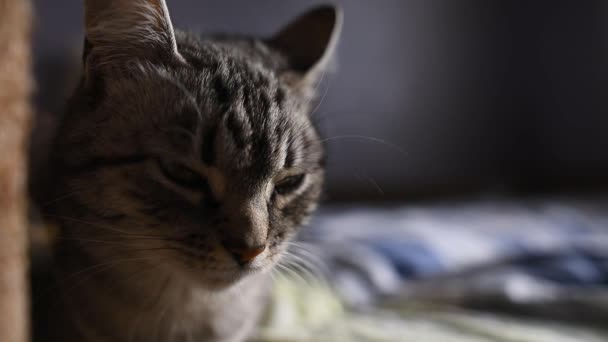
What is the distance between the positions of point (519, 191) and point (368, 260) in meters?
1.80

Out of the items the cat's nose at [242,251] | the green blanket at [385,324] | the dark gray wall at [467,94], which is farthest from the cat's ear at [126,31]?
the dark gray wall at [467,94]

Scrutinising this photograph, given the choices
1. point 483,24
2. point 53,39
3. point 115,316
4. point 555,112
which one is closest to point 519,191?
point 555,112

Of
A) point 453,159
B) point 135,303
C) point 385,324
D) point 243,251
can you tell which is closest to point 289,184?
point 243,251

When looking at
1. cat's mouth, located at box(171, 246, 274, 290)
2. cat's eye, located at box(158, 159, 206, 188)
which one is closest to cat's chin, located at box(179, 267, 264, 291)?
cat's mouth, located at box(171, 246, 274, 290)

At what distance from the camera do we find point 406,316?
1188mm

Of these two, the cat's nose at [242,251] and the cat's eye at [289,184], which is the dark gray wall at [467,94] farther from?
the cat's nose at [242,251]

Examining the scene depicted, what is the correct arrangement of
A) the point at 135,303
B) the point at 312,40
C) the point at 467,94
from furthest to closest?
the point at 467,94
the point at 312,40
the point at 135,303

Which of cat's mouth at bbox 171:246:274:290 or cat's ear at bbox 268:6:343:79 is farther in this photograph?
cat's ear at bbox 268:6:343:79

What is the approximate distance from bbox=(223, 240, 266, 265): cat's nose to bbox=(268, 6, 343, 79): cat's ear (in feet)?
1.18

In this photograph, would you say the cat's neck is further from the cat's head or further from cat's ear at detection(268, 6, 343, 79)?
cat's ear at detection(268, 6, 343, 79)

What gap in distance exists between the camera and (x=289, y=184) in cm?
87

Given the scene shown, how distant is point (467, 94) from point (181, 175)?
2.28 m

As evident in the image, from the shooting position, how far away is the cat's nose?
0.74 metres

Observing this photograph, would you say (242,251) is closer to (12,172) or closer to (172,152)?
(172,152)
